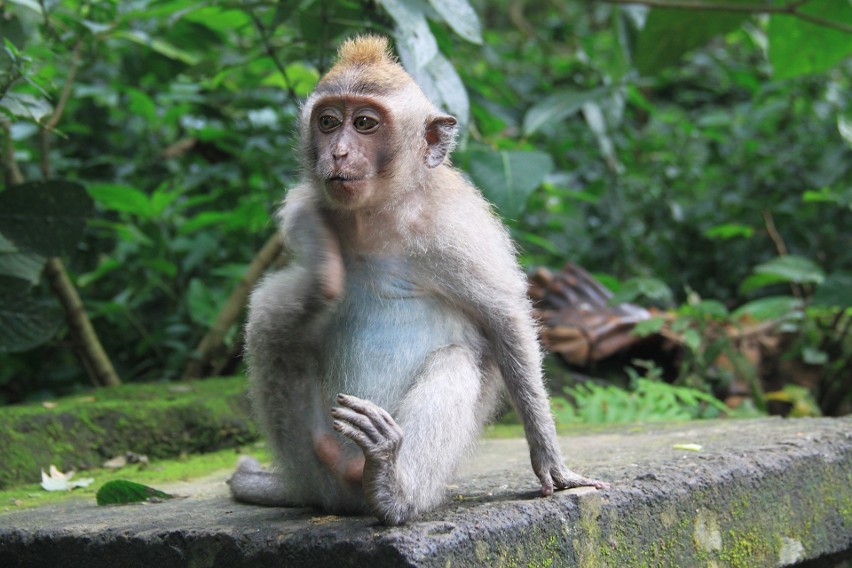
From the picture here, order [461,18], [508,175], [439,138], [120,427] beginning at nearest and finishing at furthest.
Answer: [439,138], [461,18], [120,427], [508,175]

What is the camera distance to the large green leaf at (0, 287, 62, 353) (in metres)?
4.52

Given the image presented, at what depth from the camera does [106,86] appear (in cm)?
693

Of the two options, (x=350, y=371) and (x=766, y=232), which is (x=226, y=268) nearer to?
(x=350, y=371)

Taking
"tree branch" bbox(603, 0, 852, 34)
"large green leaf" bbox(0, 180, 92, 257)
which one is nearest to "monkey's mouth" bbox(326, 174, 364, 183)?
"large green leaf" bbox(0, 180, 92, 257)

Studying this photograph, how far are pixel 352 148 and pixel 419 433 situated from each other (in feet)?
3.27

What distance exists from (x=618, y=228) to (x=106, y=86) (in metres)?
4.80

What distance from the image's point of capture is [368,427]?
2674mm

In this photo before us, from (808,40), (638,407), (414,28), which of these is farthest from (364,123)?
(808,40)

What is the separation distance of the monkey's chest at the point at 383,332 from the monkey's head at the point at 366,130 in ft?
0.96

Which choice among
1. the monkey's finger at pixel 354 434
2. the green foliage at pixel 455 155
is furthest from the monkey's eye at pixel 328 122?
the monkey's finger at pixel 354 434

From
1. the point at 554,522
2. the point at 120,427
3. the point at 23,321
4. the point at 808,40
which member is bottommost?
the point at 554,522

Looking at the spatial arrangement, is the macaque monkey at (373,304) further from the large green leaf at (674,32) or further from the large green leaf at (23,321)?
the large green leaf at (674,32)

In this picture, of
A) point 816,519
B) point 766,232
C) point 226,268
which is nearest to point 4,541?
point 816,519

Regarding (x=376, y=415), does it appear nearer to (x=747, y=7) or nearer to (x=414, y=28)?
(x=414, y=28)
